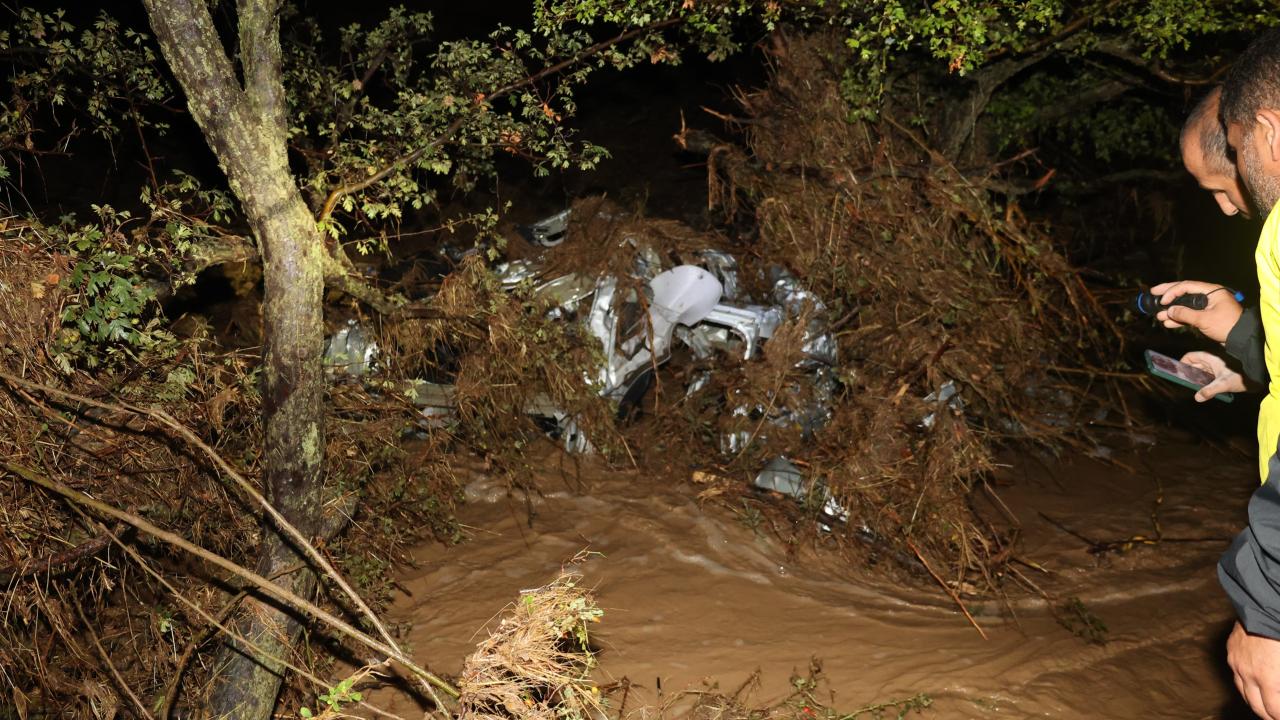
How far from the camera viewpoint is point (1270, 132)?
1966 mm

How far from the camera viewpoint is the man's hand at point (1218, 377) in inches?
124

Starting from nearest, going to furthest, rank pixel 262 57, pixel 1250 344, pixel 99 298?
pixel 1250 344
pixel 262 57
pixel 99 298

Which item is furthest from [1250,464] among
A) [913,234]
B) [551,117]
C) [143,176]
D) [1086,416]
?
[143,176]

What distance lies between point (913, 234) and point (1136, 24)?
2.18 m

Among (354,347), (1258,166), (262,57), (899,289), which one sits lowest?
(899,289)

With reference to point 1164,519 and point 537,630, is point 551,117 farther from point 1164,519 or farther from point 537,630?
point 1164,519

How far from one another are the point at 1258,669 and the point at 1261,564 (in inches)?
9.5

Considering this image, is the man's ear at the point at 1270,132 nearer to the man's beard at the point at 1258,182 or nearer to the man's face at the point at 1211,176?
the man's beard at the point at 1258,182

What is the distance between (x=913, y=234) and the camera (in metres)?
6.95

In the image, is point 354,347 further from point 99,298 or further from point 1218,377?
point 1218,377

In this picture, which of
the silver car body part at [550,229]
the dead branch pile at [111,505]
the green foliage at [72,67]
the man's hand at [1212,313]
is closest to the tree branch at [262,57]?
the dead branch pile at [111,505]

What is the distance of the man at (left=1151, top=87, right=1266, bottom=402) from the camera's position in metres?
2.44

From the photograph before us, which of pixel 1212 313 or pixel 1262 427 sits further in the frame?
pixel 1212 313

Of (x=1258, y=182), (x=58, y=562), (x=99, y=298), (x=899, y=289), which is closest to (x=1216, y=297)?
(x=1258, y=182)
